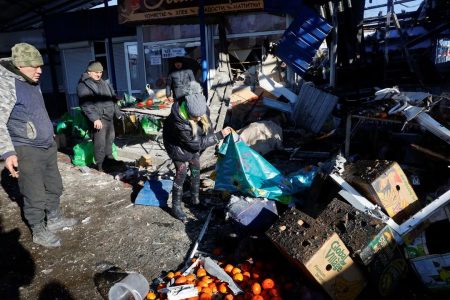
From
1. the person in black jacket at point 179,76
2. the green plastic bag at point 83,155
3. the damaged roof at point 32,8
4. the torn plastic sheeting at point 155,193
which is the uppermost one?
the damaged roof at point 32,8

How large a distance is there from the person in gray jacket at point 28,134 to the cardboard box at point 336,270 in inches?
115

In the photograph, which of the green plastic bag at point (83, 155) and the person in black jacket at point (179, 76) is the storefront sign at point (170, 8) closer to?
the person in black jacket at point (179, 76)

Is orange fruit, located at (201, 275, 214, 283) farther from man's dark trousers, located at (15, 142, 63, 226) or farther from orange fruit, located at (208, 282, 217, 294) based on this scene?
man's dark trousers, located at (15, 142, 63, 226)

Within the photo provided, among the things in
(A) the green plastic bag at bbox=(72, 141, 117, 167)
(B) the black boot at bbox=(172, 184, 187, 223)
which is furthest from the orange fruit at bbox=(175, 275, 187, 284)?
(A) the green plastic bag at bbox=(72, 141, 117, 167)

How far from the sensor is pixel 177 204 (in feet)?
14.3

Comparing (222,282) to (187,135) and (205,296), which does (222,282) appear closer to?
(205,296)

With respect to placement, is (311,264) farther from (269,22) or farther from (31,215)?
(269,22)

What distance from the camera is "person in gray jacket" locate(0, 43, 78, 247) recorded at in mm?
3354

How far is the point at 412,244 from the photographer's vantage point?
294 cm

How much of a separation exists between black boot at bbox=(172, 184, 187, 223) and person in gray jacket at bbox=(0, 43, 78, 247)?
54.2 inches

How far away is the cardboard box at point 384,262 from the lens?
269cm

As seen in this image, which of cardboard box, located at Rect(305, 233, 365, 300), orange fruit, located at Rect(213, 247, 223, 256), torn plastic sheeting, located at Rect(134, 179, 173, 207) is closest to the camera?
cardboard box, located at Rect(305, 233, 365, 300)

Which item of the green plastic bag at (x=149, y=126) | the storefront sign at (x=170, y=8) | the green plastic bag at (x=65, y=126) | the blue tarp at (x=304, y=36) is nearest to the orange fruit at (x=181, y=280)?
the green plastic bag at (x=149, y=126)

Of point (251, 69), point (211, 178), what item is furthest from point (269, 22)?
point (211, 178)
